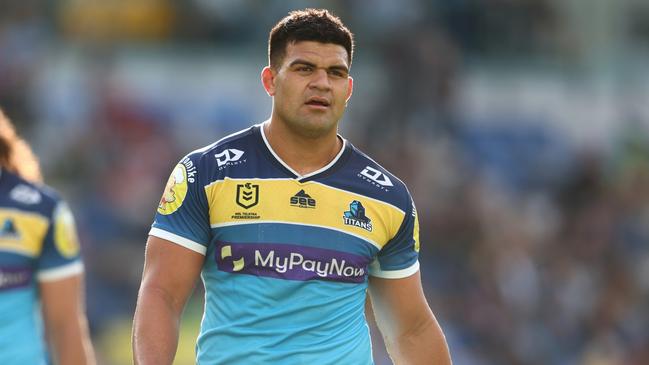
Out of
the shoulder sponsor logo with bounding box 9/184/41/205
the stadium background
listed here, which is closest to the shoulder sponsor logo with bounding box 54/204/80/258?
the shoulder sponsor logo with bounding box 9/184/41/205

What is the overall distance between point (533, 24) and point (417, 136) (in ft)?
12.4

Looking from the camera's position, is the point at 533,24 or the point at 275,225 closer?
the point at 275,225

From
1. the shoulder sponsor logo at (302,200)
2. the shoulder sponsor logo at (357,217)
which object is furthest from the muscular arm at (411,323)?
the shoulder sponsor logo at (302,200)

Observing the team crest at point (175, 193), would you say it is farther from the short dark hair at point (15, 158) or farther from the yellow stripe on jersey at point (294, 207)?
the short dark hair at point (15, 158)

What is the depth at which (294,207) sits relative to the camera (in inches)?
219

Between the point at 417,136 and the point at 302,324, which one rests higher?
the point at 302,324

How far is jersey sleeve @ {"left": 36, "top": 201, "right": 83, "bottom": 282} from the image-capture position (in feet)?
22.6

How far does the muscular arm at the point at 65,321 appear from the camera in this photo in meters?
6.93

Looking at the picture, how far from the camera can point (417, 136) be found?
50.5 feet

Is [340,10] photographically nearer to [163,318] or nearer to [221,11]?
[221,11]

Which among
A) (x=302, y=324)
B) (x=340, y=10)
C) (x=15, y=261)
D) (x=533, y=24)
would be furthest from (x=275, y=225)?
(x=533, y=24)

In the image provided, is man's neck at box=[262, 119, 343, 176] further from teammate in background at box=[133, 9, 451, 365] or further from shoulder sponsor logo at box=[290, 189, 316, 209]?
shoulder sponsor logo at box=[290, 189, 316, 209]

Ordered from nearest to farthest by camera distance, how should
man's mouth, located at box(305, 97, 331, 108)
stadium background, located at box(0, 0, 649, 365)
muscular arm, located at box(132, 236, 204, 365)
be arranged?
muscular arm, located at box(132, 236, 204, 365), man's mouth, located at box(305, 97, 331, 108), stadium background, located at box(0, 0, 649, 365)

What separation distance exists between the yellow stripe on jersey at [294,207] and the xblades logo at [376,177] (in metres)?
0.10
